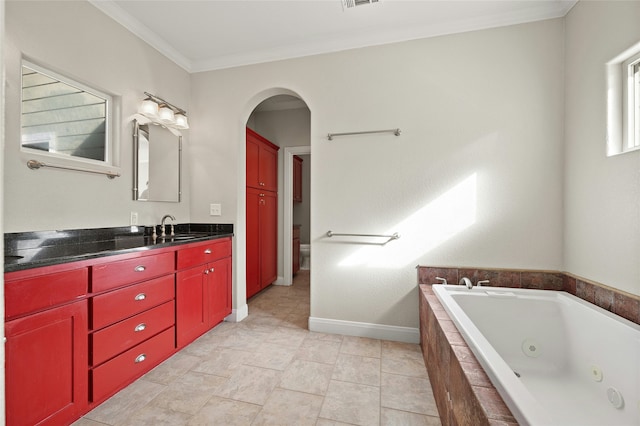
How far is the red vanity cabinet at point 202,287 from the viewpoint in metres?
2.06

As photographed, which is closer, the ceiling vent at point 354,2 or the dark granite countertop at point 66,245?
the dark granite countertop at point 66,245

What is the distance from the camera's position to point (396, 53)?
235 cm

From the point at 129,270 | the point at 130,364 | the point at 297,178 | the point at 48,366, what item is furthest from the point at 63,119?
the point at 297,178

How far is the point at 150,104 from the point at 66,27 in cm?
62

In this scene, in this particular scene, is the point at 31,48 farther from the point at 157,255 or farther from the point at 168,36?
the point at 157,255

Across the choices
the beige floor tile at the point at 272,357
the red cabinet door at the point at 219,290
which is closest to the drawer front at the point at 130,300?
the red cabinet door at the point at 219,290

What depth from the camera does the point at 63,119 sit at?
1.79 meters

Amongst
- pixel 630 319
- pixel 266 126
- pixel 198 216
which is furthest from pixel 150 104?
pixel 630 319

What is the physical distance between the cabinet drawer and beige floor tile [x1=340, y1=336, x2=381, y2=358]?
129 centimetres

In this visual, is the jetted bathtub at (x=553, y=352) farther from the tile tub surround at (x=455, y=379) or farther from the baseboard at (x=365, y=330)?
the baseboard at (x=365, y=330)

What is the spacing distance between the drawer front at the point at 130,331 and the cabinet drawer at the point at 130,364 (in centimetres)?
4

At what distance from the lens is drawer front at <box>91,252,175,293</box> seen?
1.48 meters

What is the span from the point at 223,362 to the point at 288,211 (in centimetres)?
229

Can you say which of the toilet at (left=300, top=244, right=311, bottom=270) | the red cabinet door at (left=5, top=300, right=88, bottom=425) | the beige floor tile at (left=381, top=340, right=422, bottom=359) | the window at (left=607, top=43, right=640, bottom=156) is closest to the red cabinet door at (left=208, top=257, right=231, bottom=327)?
the red cabinet door at (left=5, top=300, right=88, bottom=425)
